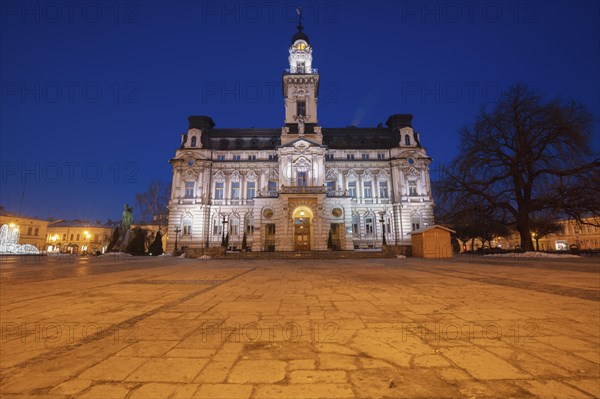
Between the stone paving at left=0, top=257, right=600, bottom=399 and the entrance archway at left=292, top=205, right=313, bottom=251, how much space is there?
28.3 m

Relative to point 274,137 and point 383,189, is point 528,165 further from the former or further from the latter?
point 274,137

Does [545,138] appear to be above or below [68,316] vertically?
above

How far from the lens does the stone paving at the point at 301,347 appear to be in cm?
198

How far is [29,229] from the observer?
6069 centimetres

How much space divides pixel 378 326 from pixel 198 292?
4.25m

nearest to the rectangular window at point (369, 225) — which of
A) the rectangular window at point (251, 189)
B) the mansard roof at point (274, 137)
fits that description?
the mansard roof at point (274, 137)

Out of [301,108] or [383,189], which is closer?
[383,189]

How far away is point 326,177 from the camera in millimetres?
39875

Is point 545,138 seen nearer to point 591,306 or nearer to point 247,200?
point 591,306

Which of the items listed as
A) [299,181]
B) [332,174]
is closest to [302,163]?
[299,181]

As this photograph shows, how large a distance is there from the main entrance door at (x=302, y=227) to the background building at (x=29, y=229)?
62.7 metres

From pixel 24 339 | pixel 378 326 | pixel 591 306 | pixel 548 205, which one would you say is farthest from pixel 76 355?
pixel 548 205

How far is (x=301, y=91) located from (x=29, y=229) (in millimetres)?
67066

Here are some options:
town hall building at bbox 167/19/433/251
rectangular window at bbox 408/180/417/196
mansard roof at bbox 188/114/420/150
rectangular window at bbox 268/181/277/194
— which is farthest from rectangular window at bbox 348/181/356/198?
rectangular window at bbox 268/181/277/194
